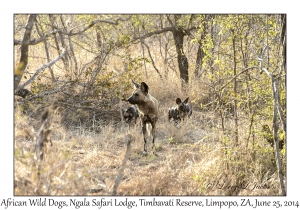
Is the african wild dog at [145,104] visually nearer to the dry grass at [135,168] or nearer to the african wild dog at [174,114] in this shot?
the dry grass at [135,168]

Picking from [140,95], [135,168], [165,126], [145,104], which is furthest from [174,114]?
[135,168]

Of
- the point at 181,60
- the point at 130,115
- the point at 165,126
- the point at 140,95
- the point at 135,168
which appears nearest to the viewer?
the point at 135,168

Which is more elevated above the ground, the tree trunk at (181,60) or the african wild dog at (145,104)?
the tree trunk at (181,60)

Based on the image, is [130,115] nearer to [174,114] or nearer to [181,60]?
[174,114]

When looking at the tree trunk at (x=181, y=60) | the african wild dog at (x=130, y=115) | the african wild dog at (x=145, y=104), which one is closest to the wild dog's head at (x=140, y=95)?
the african wild dog at (x=145, y=104)

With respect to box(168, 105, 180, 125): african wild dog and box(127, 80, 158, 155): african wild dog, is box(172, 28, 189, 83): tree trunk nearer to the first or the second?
box(168, 105, 180, 125): african wild dog

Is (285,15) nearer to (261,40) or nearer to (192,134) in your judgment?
(261,40)

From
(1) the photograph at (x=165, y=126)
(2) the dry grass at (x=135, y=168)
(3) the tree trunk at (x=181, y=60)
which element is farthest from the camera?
(3) the tree trunk at (x=181, y=60)

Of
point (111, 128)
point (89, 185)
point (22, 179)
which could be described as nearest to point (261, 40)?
point (111, 128)


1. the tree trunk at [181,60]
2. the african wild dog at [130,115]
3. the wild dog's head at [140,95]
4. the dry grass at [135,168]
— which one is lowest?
the dry grass at [135,168]

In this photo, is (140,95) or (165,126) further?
(165,126)

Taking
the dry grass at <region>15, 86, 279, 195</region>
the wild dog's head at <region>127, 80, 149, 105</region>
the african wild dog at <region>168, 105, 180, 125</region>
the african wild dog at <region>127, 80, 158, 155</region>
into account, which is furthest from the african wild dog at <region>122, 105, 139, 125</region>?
the wild dog's head at <region>127, 80, 149, 105</region>

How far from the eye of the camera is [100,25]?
36.7 feet

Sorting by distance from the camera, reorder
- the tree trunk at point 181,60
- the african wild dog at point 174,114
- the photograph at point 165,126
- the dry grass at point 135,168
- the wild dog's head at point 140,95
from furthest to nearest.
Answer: the tree trunk at point 181,60 → the african wild dog at point 174,114 → the wild dog's head at point 140,95 → the photograph at point 165,126 → the dry grass at point 135,168
